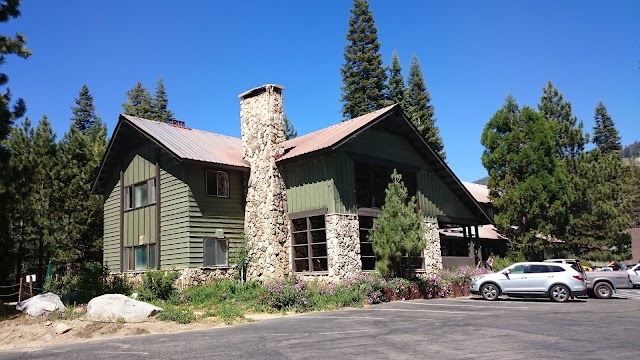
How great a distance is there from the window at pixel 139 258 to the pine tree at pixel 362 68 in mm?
30330

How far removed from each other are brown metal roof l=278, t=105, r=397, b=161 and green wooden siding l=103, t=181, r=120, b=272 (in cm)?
1006

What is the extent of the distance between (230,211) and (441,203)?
39.3ft

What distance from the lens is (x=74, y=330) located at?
549 inches

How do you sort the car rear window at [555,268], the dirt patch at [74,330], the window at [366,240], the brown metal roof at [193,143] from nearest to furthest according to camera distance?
the dirt patch at [74,330]
the car rear window at [555,268]
the brown metal roof at [193,143]
the window at [366,240]

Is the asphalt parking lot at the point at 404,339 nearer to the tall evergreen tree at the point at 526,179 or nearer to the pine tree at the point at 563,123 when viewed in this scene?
the tall evergreen tree at the point at 526,179

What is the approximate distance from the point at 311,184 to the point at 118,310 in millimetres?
10180

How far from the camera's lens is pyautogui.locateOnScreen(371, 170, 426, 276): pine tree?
69.2 ft

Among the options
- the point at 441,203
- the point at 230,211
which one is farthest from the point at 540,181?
the point at 230,211

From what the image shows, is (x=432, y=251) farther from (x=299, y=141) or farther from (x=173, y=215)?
(x=173, y=215)

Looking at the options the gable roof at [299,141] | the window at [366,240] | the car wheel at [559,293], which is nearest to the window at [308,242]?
the window at [366,240]

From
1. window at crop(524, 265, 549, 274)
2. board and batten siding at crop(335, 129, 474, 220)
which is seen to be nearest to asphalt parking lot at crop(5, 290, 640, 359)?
window at crop(524, 265, 549, 274)

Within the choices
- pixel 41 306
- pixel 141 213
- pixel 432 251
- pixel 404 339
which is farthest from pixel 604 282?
pixel 41 306

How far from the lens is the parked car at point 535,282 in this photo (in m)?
19.5

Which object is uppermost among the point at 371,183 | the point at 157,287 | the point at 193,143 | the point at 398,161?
the point at 193,143
